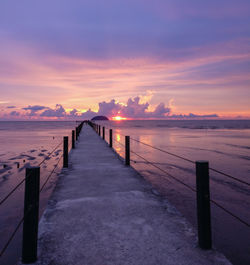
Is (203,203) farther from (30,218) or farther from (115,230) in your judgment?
(30,218)

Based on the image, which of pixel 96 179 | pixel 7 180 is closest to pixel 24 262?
pixel 96 179

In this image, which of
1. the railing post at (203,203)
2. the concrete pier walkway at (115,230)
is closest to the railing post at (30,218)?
the concrete pier walkway at (115,230)

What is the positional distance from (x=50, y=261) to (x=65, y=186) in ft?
11.2

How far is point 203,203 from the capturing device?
127 inches

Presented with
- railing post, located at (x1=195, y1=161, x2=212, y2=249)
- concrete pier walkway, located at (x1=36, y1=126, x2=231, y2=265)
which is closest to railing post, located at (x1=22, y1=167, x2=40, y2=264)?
concrete pier walkway, located at (x1=36, y1=126, x2=231, y2=265)

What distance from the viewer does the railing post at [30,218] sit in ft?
9.44

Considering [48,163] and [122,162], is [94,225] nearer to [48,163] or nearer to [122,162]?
[122,162]

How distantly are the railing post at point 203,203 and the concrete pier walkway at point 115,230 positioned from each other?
0.52 ft

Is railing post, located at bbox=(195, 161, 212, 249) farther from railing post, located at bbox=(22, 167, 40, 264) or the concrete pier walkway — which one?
railing post, located at bbox=(22, 167, 40, 264)

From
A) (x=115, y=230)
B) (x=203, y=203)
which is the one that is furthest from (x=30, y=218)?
(x=203, y=203)

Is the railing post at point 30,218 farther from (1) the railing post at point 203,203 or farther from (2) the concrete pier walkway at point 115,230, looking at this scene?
(1) the railing post at point 203,203

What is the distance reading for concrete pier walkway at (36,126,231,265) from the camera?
2965 mm

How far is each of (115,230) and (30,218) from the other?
1442mm

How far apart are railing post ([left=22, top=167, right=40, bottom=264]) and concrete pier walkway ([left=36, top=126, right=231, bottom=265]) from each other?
17 centimetres
